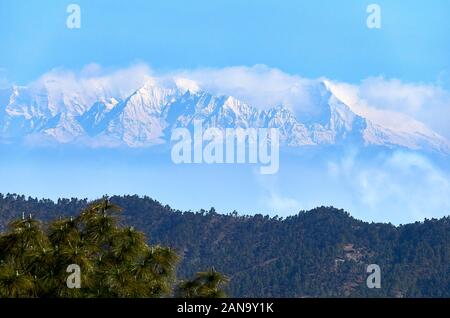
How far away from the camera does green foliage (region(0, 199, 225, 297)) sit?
2373cm

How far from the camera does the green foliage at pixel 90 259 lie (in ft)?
77.9

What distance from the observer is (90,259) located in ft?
81.0
